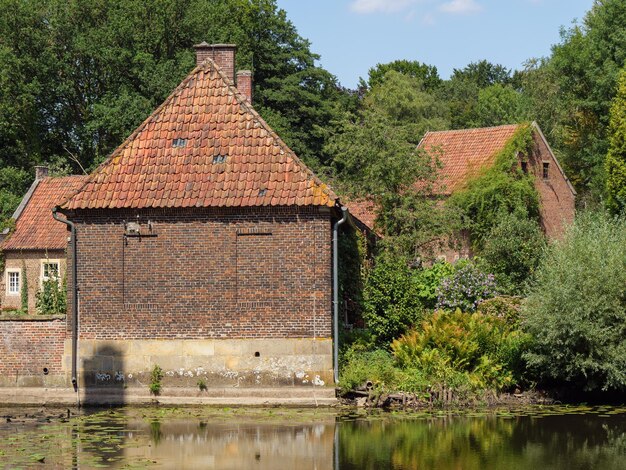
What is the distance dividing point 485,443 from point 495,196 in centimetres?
2428

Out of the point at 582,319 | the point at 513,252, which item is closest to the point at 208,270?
the point at 582,319

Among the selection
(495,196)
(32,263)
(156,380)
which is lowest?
(156,380)

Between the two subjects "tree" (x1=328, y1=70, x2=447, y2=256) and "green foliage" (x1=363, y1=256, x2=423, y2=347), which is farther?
"tree" (x1=328, y1=70, x2=447, y2=256)

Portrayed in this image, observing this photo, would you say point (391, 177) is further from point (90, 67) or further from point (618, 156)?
point (90, 67)

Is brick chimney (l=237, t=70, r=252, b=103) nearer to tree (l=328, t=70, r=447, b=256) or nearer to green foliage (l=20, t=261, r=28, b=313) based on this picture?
tree (l=328, t=70, r=447, b=256)

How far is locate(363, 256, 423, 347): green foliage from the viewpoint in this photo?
30.3 meters

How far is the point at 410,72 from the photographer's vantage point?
301ft

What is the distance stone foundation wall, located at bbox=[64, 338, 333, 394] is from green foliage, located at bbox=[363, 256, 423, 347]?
3.98 m

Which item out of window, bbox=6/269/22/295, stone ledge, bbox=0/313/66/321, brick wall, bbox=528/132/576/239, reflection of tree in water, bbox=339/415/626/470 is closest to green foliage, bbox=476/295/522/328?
reflection of tree in water, bbox=339/415/626/470

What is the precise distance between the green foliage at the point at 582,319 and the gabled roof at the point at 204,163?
5877 millimetres

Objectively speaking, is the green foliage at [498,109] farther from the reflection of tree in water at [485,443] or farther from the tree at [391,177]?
the reflection of tree in water at [485,443]

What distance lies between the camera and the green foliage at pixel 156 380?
26.5 metres

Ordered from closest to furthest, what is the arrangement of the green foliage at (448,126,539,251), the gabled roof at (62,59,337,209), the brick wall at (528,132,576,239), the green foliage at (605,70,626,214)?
the gabled roof at (62,59,337,209) → the green foliage at (448,126,539,251) → the brick wall at (528,132,576,239) → the green foliage at (605,70,626,214)

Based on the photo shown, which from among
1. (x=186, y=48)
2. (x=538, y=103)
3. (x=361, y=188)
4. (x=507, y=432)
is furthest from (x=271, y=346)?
(x=538, y=103)
